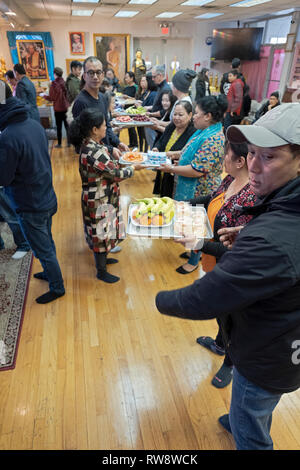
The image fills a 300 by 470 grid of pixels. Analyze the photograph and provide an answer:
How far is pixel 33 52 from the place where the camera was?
10.5 m

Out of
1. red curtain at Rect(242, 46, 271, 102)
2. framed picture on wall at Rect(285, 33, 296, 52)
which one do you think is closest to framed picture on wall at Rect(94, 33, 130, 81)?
red curtain at Rect(242, 46, 271, 102)

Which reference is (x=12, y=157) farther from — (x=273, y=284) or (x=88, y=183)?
(x=273, y=284)

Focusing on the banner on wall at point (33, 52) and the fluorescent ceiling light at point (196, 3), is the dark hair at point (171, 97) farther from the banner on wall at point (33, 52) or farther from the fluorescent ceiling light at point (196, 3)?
the banner on wall at point (33, 52)

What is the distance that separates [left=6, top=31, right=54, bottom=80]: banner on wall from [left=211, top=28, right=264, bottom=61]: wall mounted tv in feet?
20.1

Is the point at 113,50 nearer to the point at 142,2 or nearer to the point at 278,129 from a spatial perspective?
the point at 142,2

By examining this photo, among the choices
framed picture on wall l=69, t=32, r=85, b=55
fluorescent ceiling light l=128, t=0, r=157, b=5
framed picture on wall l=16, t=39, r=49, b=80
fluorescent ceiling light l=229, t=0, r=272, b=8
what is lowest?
framed picture on wall l=16, t=39, r=49, b=80

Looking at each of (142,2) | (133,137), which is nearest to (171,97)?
(133,137)

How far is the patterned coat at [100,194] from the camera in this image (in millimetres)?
2301

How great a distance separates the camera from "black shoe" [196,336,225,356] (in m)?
2.23

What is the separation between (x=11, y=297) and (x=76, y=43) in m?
11.6

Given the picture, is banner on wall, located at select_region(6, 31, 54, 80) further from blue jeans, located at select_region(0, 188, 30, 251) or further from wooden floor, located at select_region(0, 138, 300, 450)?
wooden floor, located at select_region(0, 138, 300, 450)

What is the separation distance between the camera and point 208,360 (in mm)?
2191

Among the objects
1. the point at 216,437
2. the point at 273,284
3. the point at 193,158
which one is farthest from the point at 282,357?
the point at 193,158

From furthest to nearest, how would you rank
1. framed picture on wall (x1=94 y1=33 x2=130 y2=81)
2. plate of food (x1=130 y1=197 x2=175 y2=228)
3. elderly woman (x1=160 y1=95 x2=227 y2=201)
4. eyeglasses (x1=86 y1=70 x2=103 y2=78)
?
framed picture on wall (x1=94 y1=33 x2=130 y2=81), eyeglasses (x1=86 y1=70 x2=103 y2=78), elderly woman (x1=160 y1=95 x2=227 y2=201), plate of food (x1=130 y1=197 x2=175 y2=228)
